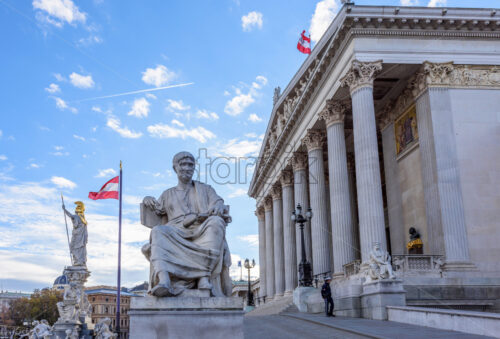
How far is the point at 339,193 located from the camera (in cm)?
2509

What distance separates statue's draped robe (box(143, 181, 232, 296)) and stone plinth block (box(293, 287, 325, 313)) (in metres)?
17.4

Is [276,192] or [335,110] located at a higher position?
[335,110]

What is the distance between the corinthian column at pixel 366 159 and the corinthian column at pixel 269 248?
84.4ft

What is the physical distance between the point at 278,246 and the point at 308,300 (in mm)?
17944

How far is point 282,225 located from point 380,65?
22607 millimetres

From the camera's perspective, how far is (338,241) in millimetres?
24516

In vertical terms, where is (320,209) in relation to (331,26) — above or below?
below

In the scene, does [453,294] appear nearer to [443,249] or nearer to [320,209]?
[443,249]

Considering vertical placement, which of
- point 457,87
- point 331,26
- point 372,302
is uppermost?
point 331,26

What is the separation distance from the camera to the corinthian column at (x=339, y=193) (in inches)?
958

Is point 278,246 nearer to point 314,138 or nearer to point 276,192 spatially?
point 276,192

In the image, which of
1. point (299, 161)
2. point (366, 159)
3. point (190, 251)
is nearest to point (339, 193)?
point (366, 159)

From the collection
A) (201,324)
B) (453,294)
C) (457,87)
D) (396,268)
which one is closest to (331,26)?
(457,87)

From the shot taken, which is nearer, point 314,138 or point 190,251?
point 190,251
